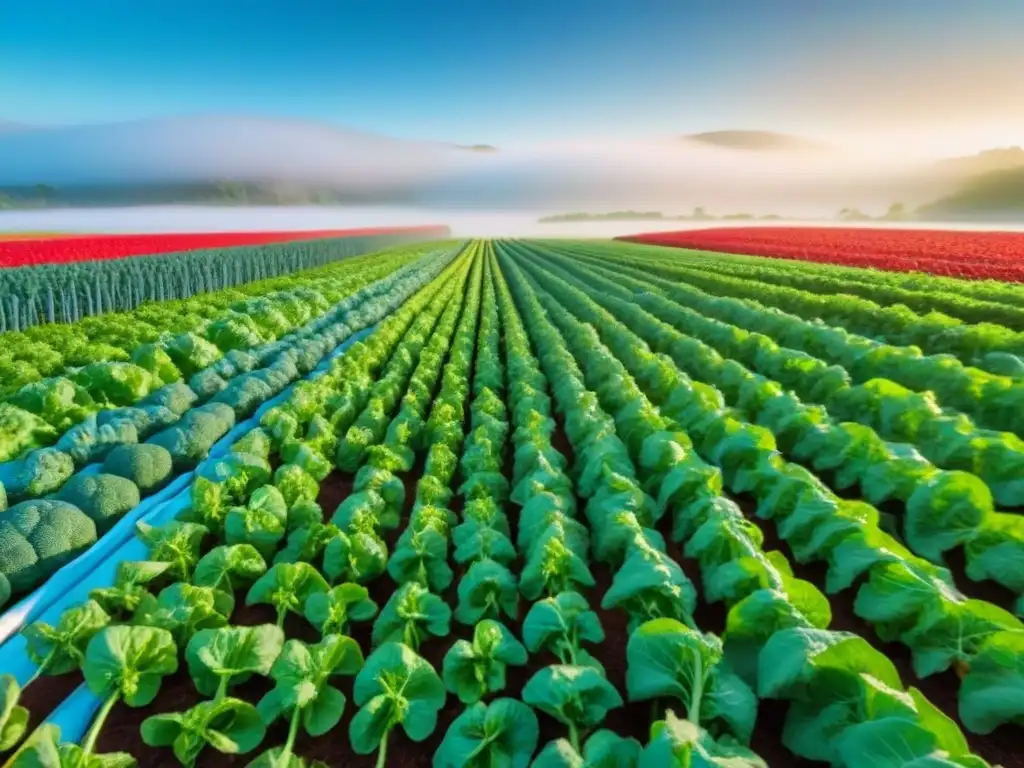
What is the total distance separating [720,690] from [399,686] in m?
1.61

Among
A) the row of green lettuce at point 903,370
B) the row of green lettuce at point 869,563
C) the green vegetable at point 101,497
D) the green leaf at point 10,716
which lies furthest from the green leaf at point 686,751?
the green vegetable at point 101,497

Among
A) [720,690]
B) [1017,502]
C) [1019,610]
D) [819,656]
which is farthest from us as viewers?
[1017,502]

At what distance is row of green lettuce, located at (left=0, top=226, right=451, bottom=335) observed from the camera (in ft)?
57.2

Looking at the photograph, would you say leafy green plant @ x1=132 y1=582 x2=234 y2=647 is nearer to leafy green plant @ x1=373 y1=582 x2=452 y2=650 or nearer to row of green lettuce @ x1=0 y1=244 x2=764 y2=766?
row of green lettuce @ x1=0 y1=244 x2=764 y2=766

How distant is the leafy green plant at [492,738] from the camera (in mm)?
2777

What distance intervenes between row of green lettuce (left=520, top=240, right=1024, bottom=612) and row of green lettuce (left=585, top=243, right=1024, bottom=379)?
273 cm

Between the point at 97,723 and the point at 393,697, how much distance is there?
4.99ft

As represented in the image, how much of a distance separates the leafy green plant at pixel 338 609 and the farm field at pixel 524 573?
2 centimetres

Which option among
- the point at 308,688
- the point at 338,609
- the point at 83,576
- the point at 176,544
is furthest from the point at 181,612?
the point at 83,576

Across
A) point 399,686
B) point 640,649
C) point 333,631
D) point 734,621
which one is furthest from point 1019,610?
point 333,631

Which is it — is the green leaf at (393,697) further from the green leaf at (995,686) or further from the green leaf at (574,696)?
the green leaf at (995,686)

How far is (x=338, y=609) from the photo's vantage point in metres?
3.63

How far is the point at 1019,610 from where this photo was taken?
3.49m

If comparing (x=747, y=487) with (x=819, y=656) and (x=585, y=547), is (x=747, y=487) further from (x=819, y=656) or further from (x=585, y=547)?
(x=819, y=656)
